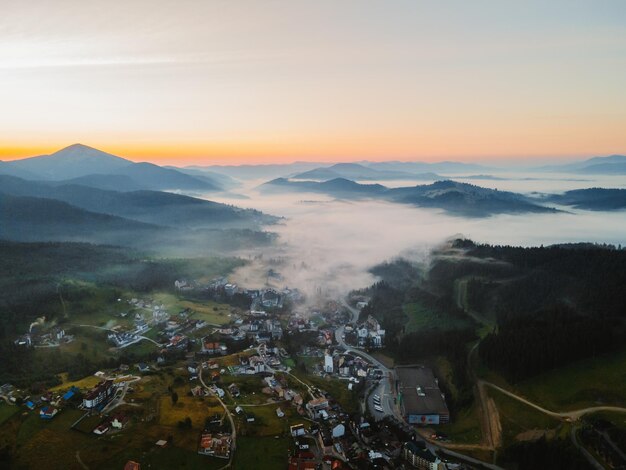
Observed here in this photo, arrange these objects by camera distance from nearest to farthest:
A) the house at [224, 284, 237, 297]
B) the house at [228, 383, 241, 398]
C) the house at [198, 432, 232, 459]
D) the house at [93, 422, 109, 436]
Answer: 1. the house at [198, 432, 232, 459]
2. the house at [93, 422, 109, 436]
3. the house at [228, 383, 241, 398]
4. the house at [224, 284, 237, 297]

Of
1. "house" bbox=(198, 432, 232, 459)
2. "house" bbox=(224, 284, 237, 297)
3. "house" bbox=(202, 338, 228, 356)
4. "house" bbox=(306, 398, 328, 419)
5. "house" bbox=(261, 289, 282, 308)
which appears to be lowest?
"house" bbox=(261, 289, 282, 308)

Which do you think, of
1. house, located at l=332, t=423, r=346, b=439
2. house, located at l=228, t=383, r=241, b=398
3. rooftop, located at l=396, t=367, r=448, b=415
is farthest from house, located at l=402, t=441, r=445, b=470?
house, located at l=228, t=383, r=241, b=398

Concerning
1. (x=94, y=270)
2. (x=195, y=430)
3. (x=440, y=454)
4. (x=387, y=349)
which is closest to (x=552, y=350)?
(x=440, y=454)

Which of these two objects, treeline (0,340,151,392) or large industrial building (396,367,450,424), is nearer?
large industrial building (396,367,450,424)

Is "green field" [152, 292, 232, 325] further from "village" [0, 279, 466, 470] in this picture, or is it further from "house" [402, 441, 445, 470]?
"house" [402, 441, 445, 470]

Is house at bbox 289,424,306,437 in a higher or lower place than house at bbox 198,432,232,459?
lower

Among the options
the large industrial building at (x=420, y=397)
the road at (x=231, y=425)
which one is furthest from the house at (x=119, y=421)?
the large industrial building at (x=420, y=397)

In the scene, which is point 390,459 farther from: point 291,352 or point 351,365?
point 291,352

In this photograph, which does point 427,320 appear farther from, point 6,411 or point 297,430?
point 6,411
